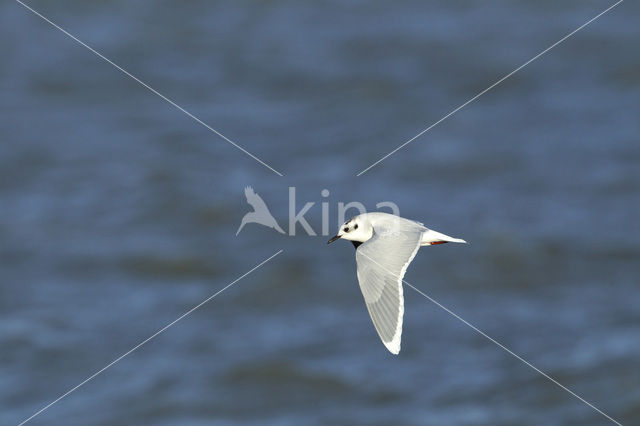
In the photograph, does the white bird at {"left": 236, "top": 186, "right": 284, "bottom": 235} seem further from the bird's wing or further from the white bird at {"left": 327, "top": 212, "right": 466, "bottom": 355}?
the bird's wing

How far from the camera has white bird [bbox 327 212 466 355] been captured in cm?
560

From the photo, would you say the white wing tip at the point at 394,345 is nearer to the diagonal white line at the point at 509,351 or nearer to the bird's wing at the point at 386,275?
the bird's wing at the point at 386,275

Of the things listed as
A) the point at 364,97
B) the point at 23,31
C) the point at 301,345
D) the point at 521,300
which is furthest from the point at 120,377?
the point at 23,31

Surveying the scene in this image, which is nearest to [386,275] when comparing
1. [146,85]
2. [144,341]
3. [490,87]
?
[144,341]

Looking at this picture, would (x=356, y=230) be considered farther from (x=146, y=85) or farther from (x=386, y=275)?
(x=146, y=85)

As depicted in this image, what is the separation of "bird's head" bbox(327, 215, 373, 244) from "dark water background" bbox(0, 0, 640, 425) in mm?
6604

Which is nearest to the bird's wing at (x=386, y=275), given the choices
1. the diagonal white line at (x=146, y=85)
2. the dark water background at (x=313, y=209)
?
the dark water background at (x=313, y=209)

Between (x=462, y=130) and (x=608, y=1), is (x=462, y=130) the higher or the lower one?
the lower one

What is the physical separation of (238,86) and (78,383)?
6474mm

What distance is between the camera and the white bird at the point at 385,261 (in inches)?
220

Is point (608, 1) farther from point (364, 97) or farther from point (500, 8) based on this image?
point (364, 97)

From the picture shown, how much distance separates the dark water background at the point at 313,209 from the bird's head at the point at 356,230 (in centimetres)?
660

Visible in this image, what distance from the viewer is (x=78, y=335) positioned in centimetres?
1445

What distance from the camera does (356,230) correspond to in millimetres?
6289
